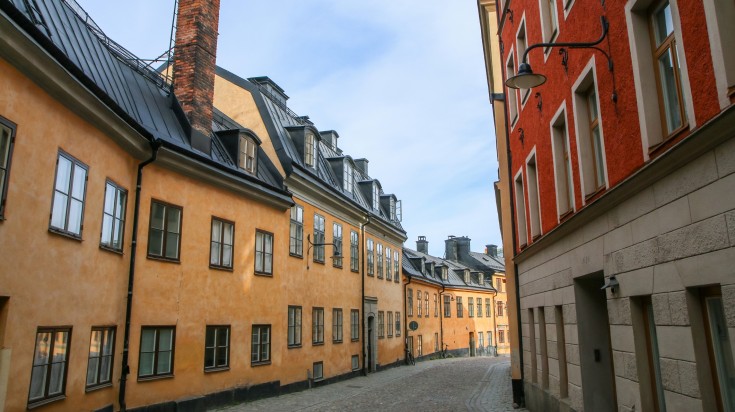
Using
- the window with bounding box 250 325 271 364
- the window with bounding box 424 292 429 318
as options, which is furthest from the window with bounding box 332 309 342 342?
the window with bounding box 424 292 429 318

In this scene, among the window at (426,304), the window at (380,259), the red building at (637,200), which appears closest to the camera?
the red building at (637,200)

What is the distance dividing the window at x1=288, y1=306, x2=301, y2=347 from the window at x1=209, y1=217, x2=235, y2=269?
4186 mm

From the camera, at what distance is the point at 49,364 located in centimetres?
994

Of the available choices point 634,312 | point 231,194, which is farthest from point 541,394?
point 231,194

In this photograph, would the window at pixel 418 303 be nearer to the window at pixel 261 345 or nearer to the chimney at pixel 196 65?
the window at pixel 261 345

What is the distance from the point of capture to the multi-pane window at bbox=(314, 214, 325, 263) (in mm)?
22375

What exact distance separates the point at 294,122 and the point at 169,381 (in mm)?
14245

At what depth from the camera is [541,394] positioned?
12922 mm

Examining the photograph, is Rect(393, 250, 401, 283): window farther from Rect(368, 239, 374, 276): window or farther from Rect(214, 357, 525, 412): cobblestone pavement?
Rect(214, 357, 525, 412): cobblestone pavement

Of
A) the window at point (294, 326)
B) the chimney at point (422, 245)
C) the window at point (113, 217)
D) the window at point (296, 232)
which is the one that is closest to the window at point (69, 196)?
the window at point (113, 217)

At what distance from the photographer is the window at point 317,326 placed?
2171cm

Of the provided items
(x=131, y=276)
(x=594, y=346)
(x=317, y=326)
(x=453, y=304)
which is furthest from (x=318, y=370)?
(x=453, y=304)

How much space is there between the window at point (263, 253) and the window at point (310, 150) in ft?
16.3

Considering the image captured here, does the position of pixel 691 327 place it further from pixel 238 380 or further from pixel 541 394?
pixel 238 380
